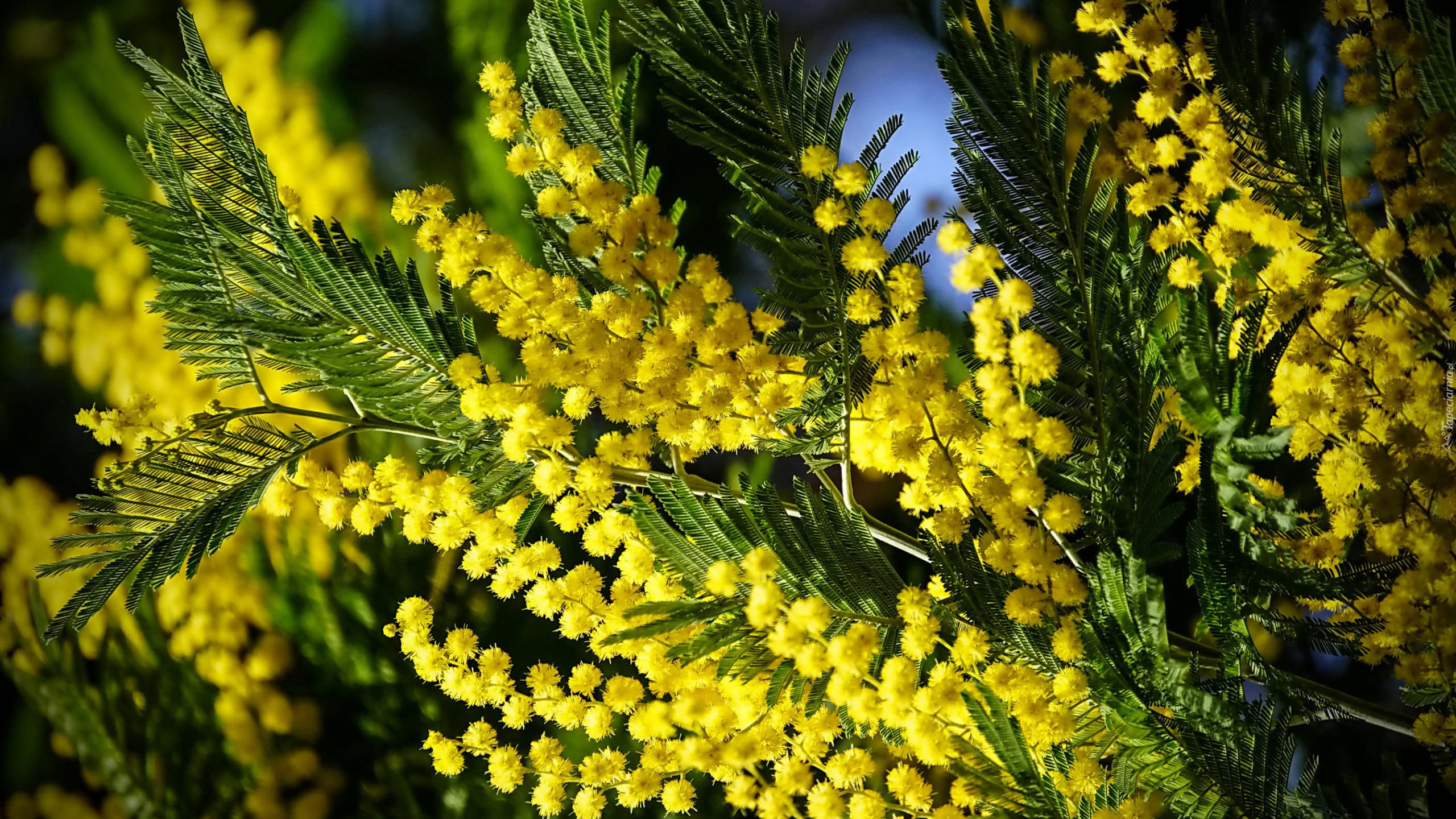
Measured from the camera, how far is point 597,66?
0.69 metres

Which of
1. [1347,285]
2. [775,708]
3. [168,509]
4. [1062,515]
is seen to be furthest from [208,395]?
[1347,285]

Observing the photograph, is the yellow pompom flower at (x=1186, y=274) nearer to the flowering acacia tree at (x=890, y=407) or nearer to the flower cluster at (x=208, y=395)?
the flowering acacia tree at (x=890, y=407)

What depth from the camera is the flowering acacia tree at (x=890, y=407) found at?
0.54m

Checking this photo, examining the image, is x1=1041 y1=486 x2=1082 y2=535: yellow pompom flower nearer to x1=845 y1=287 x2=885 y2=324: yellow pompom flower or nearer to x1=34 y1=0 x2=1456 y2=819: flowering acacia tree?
x1=34 y1=0 x2=1456 y2=819: flowering acacia tree

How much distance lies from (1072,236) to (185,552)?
2.20ft

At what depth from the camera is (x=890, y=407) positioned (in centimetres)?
58

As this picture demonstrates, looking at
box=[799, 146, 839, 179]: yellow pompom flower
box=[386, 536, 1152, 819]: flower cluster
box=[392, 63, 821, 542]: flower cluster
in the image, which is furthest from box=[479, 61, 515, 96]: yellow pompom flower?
box=[386, 536, 1152, 819]: flower cluster

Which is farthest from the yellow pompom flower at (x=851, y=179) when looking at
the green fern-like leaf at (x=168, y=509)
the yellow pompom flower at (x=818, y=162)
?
the green fern-like leaf at (x=168, y=509)

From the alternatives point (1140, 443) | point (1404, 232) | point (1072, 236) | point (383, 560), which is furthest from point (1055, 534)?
point (383, 560)

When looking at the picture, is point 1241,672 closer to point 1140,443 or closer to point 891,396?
point 1140,443

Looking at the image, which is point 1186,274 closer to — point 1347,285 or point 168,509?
point 1347,285

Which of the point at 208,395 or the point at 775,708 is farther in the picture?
the point at 208,395

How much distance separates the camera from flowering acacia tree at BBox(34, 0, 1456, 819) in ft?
1.78

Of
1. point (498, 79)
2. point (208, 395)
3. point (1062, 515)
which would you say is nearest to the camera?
point (1062, 515)
